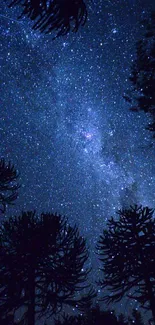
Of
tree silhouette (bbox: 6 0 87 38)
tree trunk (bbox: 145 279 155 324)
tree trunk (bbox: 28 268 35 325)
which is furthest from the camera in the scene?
tree trunk (bbox: 145 279 155 324)

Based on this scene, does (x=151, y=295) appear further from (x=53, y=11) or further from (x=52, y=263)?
(x=53, y=11)

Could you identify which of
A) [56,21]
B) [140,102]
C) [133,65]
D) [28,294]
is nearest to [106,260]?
[28,294]

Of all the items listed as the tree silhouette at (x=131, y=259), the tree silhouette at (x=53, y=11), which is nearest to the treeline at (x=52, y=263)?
the tree silhouette at (x=131, y=259)

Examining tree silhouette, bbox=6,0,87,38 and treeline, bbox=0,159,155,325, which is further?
treeline, bbox=0,159,155,325

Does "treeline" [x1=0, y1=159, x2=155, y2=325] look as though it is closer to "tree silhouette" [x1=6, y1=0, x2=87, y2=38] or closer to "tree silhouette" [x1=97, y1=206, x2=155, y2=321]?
"tree silhouette" [x1=97, y1=206, x2=155, y2=321]

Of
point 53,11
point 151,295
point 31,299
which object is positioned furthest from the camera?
point 151,295

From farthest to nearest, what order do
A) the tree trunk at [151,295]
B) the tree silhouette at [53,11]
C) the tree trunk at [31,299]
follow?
the tree trunk at [151,295] → the tree trunk at [31,299] → the tree silhouette at [53,11]

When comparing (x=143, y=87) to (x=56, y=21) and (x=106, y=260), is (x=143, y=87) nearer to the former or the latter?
(x=106, y=260)

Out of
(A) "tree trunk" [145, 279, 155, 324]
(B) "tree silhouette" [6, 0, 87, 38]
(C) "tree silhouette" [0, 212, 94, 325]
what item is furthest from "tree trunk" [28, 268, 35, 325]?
(B) "tree silhouette" [6, 0, 87, 38]

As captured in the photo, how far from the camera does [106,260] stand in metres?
7.69

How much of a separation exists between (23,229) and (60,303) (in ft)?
7.52

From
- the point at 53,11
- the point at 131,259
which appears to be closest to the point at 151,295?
the point at 131,259

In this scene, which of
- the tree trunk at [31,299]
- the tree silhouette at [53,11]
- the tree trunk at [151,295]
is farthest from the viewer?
the tree trunk at [151,295]

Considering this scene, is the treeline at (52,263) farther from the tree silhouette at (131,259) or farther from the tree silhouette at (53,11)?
the tree silhouette at (53,11)
